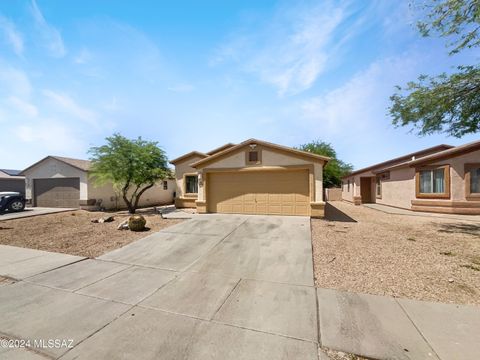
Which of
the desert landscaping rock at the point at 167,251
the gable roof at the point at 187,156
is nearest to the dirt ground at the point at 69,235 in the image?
the desert landscaping rock at the point at 167,251

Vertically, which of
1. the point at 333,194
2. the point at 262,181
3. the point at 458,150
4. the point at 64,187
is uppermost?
the point at 458,150

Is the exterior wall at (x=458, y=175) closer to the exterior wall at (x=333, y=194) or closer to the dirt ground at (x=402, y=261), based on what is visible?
the dirt ground at (x=402, y=261)

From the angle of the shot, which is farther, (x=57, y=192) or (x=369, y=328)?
(x=57, y=192)

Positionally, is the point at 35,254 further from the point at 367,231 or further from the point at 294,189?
the point at 367,231

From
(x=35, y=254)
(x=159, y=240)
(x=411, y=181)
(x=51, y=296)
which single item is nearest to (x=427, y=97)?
(x=411, y=181)

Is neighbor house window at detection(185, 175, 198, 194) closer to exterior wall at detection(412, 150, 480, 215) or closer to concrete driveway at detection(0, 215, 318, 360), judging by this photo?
concrete driveway at detection(0, 215, 318, 360)

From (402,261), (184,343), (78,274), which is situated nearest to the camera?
(184,343)

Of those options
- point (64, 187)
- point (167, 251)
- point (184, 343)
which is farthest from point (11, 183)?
point (184, 343)

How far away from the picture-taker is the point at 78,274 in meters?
5.04

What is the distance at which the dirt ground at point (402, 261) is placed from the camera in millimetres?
4184

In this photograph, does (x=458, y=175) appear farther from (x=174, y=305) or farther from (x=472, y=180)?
(x=174, y=305)

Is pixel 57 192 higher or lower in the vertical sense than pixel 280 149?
lower

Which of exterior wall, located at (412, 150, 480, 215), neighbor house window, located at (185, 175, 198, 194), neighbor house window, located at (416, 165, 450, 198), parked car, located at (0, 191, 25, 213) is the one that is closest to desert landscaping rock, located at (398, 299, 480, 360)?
exterior wall, located at (412, 150, 480, 215)

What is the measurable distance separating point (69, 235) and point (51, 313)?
20.6 ft
